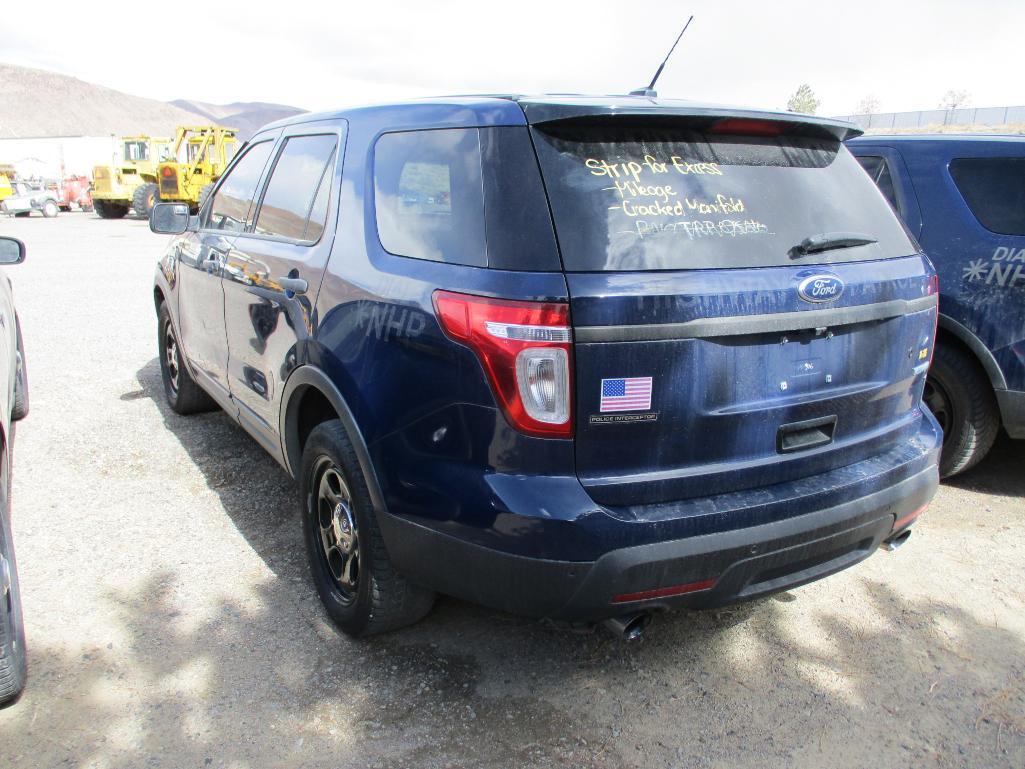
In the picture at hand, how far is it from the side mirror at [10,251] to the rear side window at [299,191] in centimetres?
146

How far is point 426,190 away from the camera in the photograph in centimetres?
255

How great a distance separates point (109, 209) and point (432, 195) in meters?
31.2

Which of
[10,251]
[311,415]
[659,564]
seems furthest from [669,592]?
[10,251]

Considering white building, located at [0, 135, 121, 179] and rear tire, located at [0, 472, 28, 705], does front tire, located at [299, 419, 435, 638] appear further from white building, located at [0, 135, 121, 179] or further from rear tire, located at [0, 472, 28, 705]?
white building, located at [0, 135, 121, 179]

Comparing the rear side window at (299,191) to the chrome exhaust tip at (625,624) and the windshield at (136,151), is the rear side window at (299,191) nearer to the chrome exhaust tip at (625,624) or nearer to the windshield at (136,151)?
the chrome exhaust tip at (625,624)

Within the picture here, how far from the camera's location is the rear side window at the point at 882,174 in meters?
4.45

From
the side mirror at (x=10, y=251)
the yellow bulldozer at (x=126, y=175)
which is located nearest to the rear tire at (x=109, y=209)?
the yellow bulldozer at (x=126, y=175)

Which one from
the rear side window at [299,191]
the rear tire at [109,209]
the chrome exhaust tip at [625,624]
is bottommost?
the rear tire at [109,209]

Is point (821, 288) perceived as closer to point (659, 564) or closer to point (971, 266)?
point (659, 564)

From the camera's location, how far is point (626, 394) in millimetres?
2131

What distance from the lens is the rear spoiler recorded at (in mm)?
2230

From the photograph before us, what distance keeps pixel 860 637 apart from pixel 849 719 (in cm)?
52

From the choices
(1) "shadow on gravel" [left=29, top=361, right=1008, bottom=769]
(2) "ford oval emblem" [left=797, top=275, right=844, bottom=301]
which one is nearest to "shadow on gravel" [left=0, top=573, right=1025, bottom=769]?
(1) "shadow on gravel" [left=29, top=361, right=1008, bottom=769]

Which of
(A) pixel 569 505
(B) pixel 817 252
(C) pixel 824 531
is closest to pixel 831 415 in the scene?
(C) pixel 824 531
